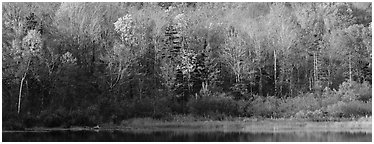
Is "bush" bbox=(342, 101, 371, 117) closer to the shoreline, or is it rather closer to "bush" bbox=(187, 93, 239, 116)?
the shoreline

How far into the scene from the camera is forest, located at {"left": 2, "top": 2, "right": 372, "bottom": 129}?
3728cm

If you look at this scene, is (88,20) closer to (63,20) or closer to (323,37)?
(63,20)

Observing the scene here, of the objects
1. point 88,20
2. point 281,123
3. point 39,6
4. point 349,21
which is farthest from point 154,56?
point 349,21

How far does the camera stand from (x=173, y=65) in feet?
143

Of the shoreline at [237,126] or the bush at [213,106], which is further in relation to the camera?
the bush at [213,106]

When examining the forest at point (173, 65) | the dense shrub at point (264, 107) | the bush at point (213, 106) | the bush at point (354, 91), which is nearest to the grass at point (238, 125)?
the forest at point (173, 65)

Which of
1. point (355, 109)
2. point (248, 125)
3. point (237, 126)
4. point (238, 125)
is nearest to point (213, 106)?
point (238, 125)

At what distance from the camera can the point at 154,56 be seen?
45.0m

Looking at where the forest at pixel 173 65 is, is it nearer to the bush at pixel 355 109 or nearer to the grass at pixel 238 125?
the bush at pixel 355 109

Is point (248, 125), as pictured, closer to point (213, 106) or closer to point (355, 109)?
point (213, 106)

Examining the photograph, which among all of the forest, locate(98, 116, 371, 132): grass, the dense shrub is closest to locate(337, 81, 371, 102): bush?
the forest

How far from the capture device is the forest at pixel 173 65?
37281 millimetres

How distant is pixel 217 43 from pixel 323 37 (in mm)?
8031

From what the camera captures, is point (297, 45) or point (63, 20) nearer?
point (63, 20)
